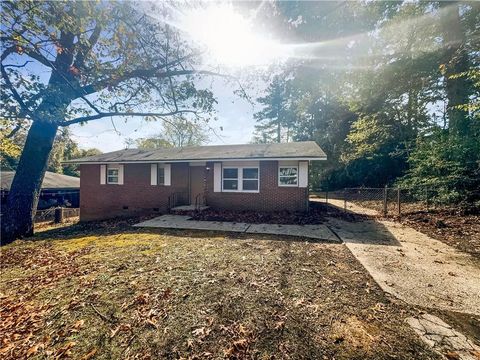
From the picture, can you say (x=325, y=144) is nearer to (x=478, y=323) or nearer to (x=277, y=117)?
(x=277, y=117)

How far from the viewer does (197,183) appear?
12.4m

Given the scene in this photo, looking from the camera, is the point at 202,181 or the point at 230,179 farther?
the point at 202,181

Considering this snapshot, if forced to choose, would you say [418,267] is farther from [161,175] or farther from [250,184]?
[161,175]

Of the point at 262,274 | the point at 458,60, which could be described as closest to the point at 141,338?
the point at 262,274

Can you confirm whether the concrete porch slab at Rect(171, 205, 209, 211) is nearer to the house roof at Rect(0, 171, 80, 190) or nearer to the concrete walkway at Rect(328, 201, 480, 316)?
the concrete walkway at Rect(328, 201, 480, 316)

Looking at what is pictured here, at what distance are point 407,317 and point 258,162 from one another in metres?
8.64

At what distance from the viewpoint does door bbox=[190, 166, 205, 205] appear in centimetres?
1220

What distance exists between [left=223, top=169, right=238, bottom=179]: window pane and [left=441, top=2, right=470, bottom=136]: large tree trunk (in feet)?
36.0

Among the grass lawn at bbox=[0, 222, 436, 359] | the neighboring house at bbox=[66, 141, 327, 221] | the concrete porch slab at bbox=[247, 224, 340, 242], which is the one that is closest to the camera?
the grass lawn at bbox=[0, 222, 436, 359]

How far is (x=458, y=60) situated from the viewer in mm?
10164

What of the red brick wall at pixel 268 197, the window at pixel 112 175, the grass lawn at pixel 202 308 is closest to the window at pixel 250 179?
the red brick wall at pixel 268 197

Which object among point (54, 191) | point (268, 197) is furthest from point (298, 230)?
point (54, 191)

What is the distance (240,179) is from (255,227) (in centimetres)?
379

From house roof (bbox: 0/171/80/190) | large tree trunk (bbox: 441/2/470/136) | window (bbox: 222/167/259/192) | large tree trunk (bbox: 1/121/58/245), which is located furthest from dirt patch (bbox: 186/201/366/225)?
house roof (bbox: 0/171/80/190)
